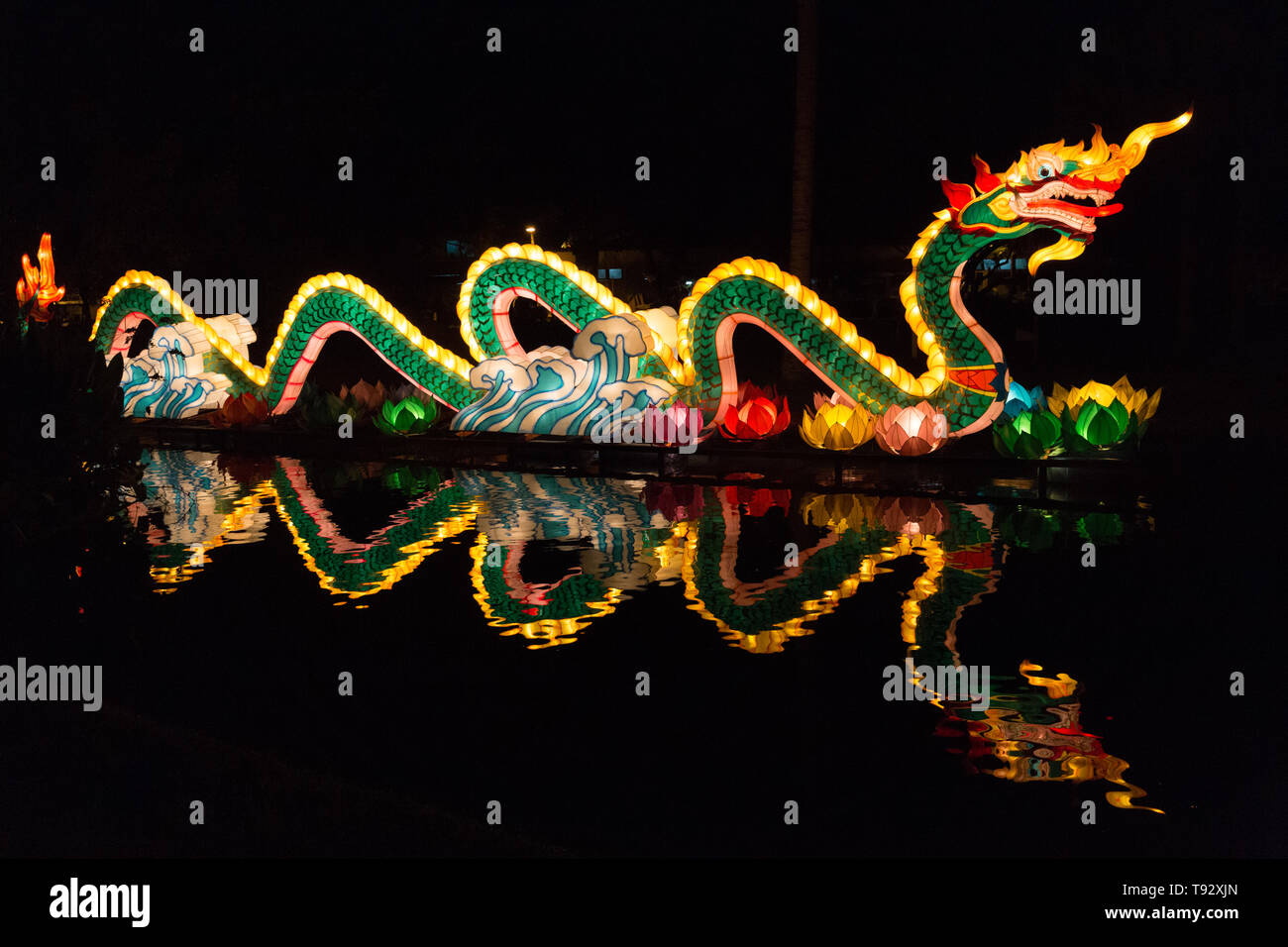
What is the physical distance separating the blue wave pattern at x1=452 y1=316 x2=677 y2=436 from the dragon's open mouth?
4.17 m

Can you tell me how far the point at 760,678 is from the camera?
19.1 ft

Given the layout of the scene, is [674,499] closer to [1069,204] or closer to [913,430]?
[913,430]

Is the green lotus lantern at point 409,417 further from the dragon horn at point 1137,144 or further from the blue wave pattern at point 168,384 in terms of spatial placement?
the dragon horn at point 1137,144

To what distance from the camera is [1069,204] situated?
36.3ft

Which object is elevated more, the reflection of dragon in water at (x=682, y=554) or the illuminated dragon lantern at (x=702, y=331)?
the illuminated dragon lantern at (x=702, y=331)

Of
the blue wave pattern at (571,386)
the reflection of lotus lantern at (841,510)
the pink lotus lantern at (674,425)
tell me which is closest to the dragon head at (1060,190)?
the reflection of lotus lantern at (841,510)

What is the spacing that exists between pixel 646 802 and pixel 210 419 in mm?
14547

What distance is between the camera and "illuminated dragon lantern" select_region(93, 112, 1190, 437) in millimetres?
11203

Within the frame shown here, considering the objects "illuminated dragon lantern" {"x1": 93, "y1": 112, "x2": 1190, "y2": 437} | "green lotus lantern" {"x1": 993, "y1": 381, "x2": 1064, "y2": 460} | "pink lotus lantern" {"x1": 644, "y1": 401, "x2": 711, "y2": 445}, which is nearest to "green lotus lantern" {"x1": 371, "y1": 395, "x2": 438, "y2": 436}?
"illuminated dragon lantern" {"x1": 93, "y1": 112, "x2": 1190, "y2": 437}

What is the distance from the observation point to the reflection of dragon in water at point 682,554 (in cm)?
536

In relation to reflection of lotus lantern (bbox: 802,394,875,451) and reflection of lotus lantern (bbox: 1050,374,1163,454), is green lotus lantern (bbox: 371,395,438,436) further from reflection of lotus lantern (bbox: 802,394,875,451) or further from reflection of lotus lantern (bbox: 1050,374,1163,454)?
reflection of lotus lantern (bbox: 1050,374,1163,454)

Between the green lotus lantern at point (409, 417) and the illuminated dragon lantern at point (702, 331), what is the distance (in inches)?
9.1

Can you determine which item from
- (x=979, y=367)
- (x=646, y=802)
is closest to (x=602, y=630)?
(x=646, y=802)

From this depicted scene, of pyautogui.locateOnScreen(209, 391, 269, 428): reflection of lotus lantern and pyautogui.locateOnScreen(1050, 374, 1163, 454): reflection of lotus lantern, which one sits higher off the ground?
pyautogui.locateOnScreen(209, 391, 269, 428): reflection of lotus lantern
